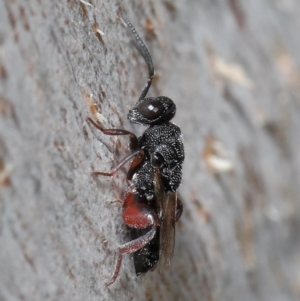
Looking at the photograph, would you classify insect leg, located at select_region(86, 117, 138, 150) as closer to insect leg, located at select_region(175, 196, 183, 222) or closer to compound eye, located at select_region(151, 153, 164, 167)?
compound eye, located at select_region(151, 153, 164, 167)

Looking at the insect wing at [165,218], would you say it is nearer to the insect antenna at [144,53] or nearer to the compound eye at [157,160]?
the compound eye at [157,160]

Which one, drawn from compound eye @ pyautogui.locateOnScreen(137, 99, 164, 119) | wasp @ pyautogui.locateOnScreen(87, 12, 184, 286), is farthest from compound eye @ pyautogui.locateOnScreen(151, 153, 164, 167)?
compound eye @ pyautogui.locateOnScreen(137, 99, 164, 119)

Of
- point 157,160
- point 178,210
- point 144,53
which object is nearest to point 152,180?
point 157,160

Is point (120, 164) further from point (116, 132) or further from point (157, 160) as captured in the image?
point (157, 160)

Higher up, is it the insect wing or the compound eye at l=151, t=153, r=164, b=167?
the compound eye at l=151, t=153, r=164, b=167

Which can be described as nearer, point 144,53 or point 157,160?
point 157,160

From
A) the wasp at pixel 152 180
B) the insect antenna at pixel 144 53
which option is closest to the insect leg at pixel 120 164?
the wasp at pixel 152 180

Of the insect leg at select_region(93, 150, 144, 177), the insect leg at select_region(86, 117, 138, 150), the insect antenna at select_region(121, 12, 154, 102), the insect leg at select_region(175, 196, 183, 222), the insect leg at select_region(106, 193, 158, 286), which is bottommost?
the insect leg at select_region(175, 196, 183, 222)
